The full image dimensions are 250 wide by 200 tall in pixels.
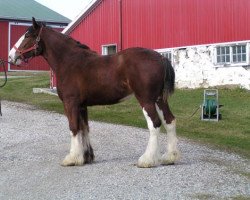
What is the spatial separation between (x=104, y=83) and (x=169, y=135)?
56.6 inches

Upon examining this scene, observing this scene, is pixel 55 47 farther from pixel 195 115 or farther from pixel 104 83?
pixel 195 115

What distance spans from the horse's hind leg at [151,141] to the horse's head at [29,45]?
2.41 meters

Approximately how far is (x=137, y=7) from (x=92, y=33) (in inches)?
131

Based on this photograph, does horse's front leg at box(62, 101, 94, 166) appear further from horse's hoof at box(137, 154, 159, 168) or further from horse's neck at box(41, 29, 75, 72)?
horse's hoof at box(137, 154, 159, 168)

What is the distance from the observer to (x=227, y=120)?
15.9 metres

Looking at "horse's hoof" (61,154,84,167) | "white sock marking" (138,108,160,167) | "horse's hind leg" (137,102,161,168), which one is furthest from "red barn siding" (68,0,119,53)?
"white sock marking" (138,108,160,167)

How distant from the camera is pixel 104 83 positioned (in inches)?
348

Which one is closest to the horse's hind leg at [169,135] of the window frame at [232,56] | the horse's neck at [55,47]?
the horse's neck at [55,47]

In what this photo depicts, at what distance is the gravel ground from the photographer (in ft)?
23.2

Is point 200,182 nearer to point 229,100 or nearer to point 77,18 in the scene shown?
point 229,100

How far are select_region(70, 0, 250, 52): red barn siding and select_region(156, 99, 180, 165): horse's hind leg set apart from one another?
1378 cm

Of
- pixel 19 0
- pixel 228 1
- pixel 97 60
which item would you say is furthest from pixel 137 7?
pixel 19 0

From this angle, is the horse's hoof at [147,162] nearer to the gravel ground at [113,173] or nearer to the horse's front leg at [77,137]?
the gravel ground at [113,173]

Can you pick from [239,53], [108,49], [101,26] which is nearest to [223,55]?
[239,53]
